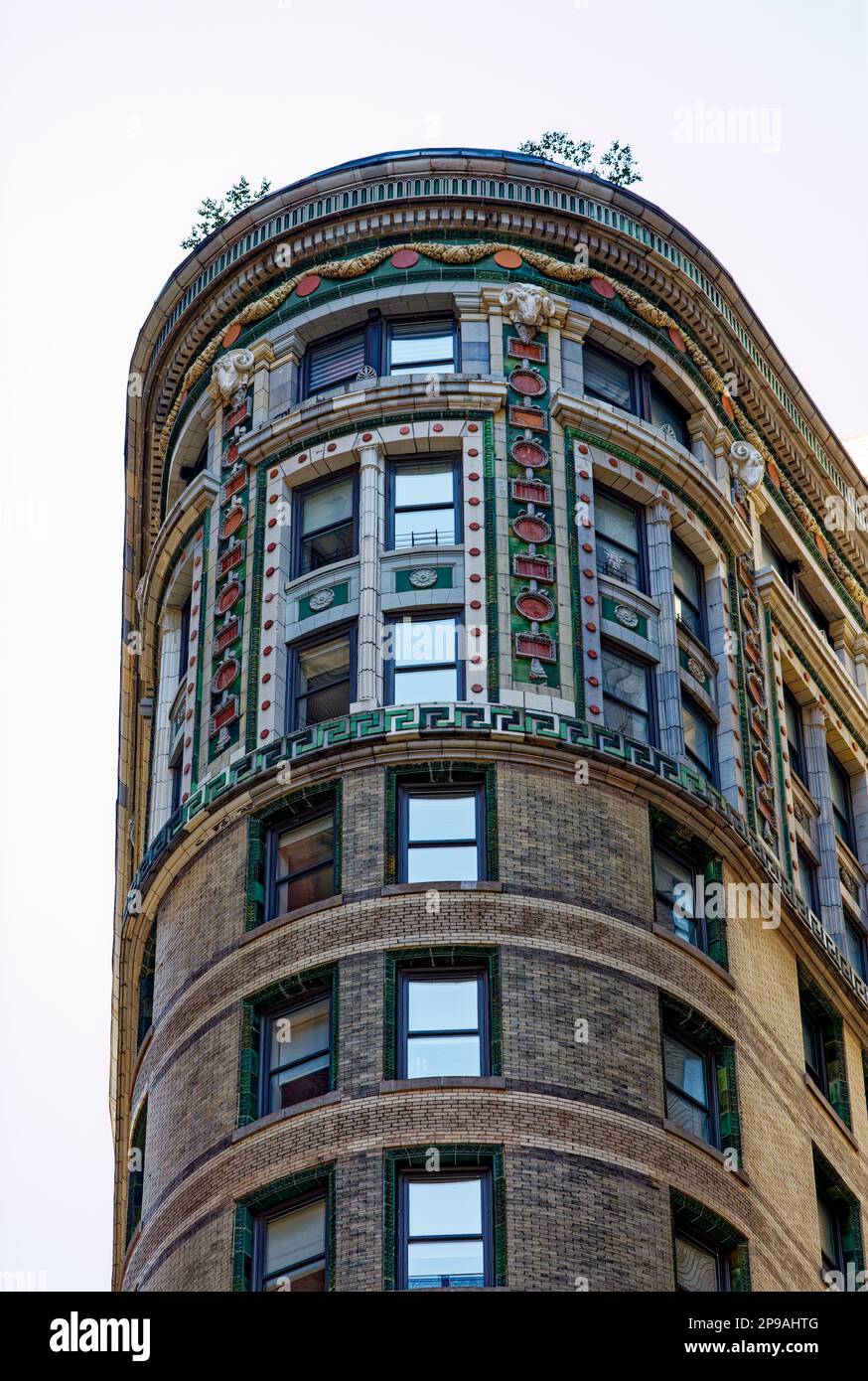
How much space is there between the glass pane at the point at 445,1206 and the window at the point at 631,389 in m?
18.4

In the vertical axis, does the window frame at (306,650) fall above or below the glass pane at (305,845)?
above

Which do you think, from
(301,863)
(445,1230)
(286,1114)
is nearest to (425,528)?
(301,863)

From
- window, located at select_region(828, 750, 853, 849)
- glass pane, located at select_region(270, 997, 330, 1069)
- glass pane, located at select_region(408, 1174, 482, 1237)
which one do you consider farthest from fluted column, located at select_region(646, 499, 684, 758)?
glass pane, located at select_region(408, 1174, 482, 1237)

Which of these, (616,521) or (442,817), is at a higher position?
(616,521)

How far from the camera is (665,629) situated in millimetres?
57625

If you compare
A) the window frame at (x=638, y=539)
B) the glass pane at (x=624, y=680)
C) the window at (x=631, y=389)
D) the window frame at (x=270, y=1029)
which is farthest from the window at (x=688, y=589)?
the window frame at (x=270, y=1029)

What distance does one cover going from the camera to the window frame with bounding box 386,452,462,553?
56.8m

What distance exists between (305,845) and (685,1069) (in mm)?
7442

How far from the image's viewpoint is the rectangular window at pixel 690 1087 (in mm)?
51156

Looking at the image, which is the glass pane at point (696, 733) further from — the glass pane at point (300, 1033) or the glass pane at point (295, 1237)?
the glass pane at point (295, 1237)

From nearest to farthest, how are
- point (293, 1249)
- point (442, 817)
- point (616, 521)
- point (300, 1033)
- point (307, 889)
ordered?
point (293, 1249), point (300, 1033), point (307, 889), point (442, 817), point (616, 521)

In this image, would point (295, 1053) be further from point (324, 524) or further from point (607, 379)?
point (607, 379)

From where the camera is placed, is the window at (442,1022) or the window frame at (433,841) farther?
the window frame at (433,841)
